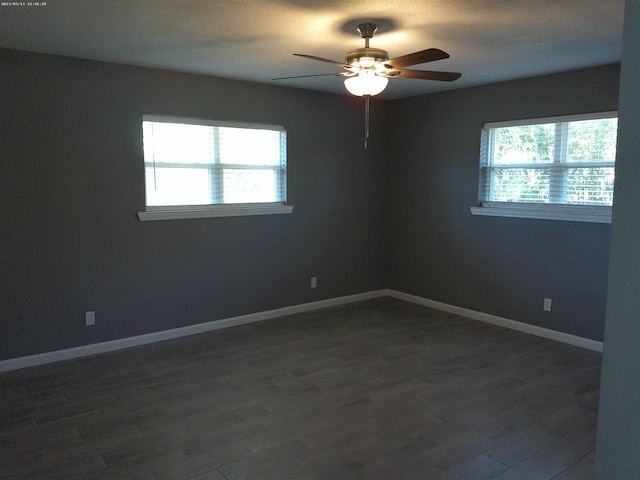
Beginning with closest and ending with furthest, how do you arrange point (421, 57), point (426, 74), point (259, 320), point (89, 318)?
point (421, 57) → point (426, 74) → point (89, 318) → point (259, 320)

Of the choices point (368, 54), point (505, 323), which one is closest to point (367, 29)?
point (368, 54)

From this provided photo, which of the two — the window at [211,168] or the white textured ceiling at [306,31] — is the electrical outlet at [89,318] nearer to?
the window at [211,168]

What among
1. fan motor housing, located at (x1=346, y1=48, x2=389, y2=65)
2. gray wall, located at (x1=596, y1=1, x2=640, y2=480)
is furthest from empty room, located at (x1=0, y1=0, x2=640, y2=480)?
gray wall, located at (x1=596, y1=1, x2=640, y2=480)

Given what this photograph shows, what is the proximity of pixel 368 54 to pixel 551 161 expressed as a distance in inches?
98.3

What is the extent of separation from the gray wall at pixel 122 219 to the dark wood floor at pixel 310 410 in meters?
0.38

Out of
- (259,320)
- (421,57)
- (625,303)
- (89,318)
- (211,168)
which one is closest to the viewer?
(625,303)

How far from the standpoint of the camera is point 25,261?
3.74m

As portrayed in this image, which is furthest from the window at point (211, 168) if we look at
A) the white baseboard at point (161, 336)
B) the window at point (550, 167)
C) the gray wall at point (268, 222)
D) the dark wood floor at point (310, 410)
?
the window at point (550, 167)

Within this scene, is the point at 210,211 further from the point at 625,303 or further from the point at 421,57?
the point at 625,303

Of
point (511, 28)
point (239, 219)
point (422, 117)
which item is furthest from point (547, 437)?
point (422, 117)

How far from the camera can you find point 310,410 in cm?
313

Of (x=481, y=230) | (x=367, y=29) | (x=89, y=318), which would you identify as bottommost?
(x=89, y=318)

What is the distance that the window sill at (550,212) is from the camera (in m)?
4.18

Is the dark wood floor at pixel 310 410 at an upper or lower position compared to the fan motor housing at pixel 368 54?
lower
